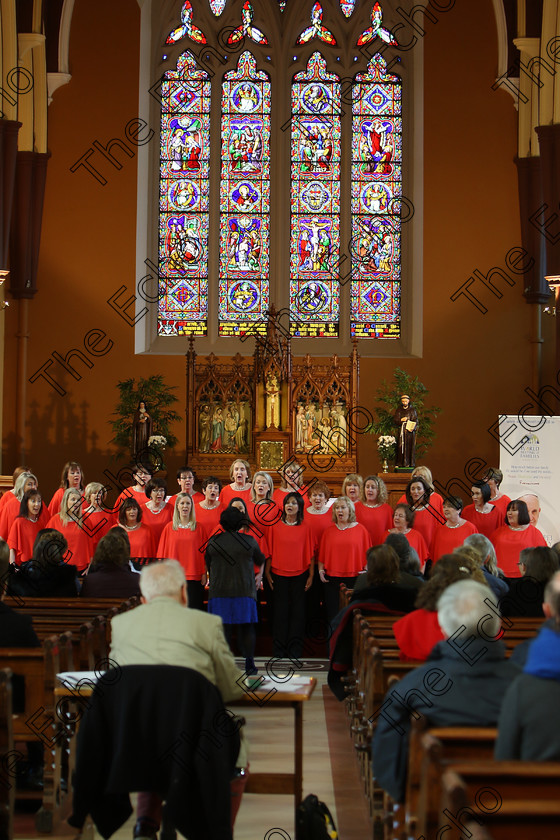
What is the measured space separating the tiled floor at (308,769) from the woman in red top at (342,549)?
938 mm

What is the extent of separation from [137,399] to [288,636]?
495 cm

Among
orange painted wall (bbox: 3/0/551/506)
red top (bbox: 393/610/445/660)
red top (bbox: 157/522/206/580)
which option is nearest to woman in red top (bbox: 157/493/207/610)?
red top (bbox: 157/522/206/580)

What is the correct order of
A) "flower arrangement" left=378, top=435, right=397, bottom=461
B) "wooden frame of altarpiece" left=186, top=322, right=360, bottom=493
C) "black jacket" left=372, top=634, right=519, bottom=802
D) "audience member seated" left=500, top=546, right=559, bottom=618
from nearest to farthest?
"black jacket" left=372, top=634, right=519, bottom=802, "audience member seated" left=500, top=546, right=559, bottom=618, "flower arrangement" left=378, top=435, right=397, bottom=461, "wooden frame of altarpiece" left=186, top=322, right=360, bottom=493

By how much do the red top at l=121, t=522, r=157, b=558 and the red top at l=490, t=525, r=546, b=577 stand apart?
2.51 metres

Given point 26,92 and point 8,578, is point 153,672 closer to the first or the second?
point 8,578

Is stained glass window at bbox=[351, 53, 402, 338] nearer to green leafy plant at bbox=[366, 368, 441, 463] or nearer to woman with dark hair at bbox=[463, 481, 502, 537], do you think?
green leafy plant at bbox=[366, 368, 441, 463]

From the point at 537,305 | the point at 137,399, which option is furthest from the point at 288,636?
the point at 537,305

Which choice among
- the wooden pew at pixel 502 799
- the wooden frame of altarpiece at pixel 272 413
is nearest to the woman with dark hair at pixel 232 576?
the wooden pew at pixel 502 799

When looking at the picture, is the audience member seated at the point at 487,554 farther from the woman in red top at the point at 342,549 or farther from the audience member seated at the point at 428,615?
the woman in red top at the point at 342,549

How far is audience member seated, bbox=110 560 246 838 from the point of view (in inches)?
129

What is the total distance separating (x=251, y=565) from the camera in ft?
21.6

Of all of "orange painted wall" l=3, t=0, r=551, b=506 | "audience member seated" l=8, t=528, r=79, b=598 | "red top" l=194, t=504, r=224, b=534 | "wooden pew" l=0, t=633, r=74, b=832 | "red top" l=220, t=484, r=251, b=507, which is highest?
"orange painted wall" l=3, t=0, r=551, b=506

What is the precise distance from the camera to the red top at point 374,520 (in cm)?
780

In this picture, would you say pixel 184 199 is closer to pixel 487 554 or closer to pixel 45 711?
pixel 487 554
